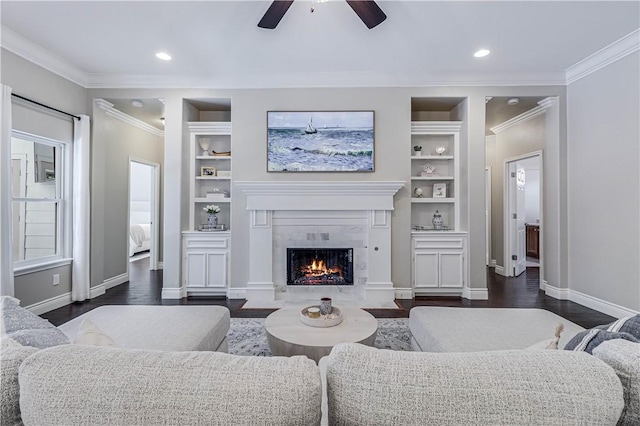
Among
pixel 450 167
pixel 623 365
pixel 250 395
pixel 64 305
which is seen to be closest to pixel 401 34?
pixel 450 167

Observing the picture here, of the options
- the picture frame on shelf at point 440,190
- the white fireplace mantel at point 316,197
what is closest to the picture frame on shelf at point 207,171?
the white fireplace mantel at point 316,197

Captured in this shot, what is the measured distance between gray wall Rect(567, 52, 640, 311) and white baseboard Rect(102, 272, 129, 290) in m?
6.31

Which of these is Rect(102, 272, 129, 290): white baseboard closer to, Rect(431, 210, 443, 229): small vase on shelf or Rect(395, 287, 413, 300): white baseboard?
Rect(395, 287, 413, 300): white baseboard

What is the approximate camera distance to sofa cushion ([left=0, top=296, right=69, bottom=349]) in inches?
36.7

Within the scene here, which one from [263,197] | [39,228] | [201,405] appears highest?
[263,197]

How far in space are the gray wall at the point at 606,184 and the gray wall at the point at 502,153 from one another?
696 millimetres

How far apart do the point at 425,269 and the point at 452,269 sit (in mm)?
358

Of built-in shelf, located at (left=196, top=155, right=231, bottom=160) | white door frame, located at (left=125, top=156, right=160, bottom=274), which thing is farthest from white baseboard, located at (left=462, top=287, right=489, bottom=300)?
white door frame, located at (left=125, top=156, right=160, bottom=274)

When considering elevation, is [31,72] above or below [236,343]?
above

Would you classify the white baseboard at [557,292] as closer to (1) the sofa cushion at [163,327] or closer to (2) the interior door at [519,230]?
(2) the interior door at [519,230]

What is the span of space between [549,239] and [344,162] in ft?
10.0

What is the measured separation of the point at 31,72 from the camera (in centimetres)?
312

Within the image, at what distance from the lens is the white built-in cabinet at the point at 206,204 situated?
390 centimetres

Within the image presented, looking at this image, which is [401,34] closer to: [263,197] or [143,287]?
[263,197]
